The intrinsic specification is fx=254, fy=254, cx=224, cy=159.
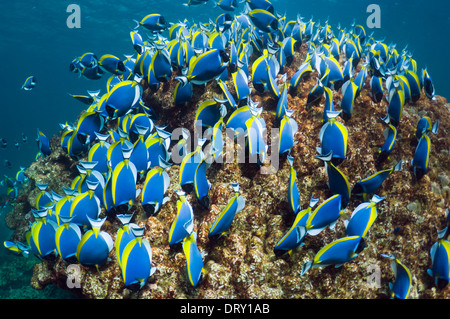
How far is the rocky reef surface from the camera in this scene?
209 centimetres

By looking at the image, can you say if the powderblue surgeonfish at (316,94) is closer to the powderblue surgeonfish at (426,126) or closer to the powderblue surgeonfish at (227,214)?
the powderblue surgeonfish at (426,126)

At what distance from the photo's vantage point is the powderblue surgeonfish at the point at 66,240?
2252mm

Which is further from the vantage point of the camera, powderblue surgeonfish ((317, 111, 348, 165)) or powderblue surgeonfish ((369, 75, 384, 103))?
powderblue surgeonfish ((369, 75, 384, 103))

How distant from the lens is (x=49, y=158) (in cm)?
552

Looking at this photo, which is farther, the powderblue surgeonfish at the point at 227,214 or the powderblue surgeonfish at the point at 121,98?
the powderblue surgeonfish at the point at 121,98

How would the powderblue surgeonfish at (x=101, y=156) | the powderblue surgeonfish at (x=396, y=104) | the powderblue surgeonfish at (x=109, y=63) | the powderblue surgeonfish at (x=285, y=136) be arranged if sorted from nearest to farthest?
the powderblue surgeonfish at (x=285, y=136) → the powderblue surgeonfish at (x=396, y=104) → the powderblue surgeonfish at (x=101, y=156) → the powderblue surgeonfish at (x=109, y=63)

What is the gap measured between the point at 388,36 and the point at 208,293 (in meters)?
61.1

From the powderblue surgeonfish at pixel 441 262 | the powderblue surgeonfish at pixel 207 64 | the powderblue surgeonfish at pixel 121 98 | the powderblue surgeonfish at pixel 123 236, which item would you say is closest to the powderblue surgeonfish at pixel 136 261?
the powderblue surgeonfish at pixel 123 236

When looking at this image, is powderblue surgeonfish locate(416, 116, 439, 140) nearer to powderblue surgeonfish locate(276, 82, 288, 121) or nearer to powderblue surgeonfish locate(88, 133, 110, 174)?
powderblue surgeonfish locate(276, 82, 288, 121)

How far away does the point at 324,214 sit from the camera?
1.93m

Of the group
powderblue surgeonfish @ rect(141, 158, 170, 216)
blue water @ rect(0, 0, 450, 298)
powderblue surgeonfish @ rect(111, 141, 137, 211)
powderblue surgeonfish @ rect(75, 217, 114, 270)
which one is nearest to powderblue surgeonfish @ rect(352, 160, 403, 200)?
powderblue surgeonfish @ rect(141, 158, 170, 216)

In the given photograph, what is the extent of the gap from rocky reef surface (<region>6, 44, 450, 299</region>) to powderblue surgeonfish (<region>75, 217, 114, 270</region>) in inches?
8.0

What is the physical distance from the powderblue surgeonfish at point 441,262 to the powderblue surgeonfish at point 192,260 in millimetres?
1866

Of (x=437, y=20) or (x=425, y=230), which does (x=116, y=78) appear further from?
(x=437, y=20)
